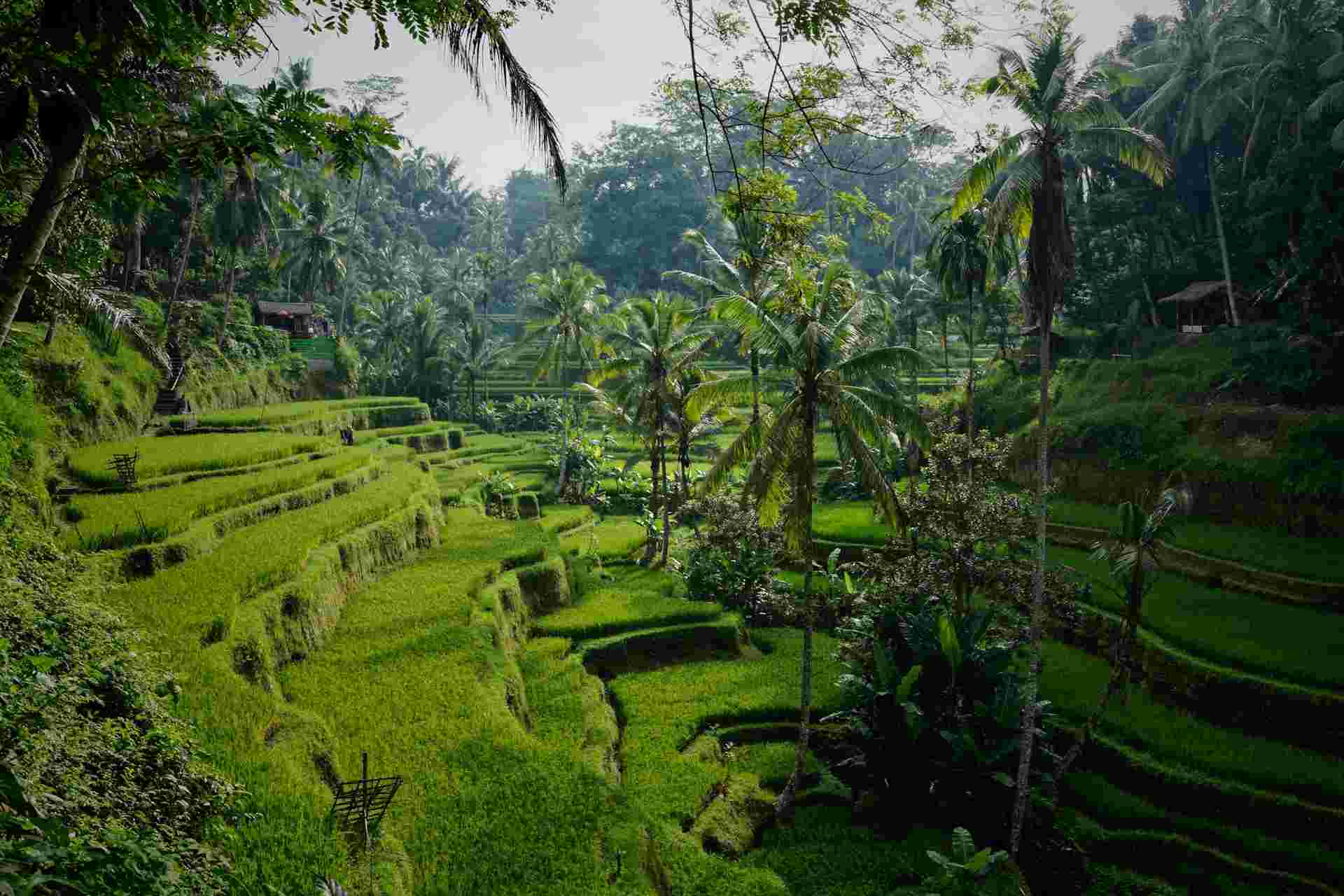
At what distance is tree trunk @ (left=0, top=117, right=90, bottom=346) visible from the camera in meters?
4.52

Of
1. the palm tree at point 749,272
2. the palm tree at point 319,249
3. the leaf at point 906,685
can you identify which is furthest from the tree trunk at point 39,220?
the palm tree at point 319,249

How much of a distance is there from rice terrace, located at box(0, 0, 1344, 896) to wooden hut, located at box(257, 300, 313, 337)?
304 centimetres

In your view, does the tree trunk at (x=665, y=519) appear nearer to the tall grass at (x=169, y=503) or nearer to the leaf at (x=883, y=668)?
the tall grass at (x=169, y=503)

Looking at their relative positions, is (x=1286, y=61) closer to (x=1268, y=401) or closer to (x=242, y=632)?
(x=1268, y=401)

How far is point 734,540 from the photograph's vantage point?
73.1 feet

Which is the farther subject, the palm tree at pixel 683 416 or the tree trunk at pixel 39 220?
the palm tree at pixel 683 416

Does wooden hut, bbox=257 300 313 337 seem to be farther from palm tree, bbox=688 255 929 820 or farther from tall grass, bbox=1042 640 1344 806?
tall grass, bbox=1042 640 1344 806

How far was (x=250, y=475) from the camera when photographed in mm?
16688

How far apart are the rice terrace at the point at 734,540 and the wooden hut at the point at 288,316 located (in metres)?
3.04

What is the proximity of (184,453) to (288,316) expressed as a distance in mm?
23261

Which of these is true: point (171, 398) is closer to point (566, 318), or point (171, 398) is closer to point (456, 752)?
point (566, 318)

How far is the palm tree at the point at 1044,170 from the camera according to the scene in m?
11.5

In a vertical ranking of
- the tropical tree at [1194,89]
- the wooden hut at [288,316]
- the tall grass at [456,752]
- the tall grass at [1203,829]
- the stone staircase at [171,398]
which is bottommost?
the tall grass at [1203,829]

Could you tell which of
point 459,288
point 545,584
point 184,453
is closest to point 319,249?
point 459,288
